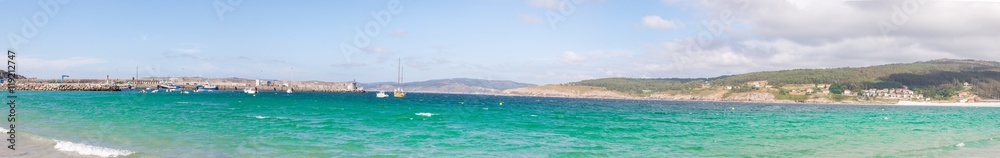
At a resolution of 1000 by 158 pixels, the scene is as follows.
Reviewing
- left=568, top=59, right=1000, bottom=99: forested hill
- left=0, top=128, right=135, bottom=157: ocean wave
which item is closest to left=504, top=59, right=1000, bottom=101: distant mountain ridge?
left=568, top=59, right=1000, bottom=99: forested hill

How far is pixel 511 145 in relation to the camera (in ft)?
65.8

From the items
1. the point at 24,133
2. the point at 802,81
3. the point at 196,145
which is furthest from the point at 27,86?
the point at 802,81

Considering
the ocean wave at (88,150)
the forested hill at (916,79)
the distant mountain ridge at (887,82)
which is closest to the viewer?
the ocean wave at (88,150)

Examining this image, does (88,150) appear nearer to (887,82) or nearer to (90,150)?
(90,150)

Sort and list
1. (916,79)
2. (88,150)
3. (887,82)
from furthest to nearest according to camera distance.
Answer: (916,79) < (887,82) < (88,150)

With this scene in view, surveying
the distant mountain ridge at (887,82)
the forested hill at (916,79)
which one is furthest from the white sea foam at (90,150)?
the forested hill at (916,79)

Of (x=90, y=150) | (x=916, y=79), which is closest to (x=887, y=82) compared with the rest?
(x=916, y=79)

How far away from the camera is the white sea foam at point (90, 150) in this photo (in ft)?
50.2

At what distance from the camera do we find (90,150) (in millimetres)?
15938

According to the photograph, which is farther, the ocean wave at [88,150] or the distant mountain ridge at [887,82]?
the distant mountain ridge at [887,82]

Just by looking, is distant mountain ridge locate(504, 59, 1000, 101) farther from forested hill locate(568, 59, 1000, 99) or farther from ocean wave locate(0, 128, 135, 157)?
ocean wave locate(0, 128, 135, 157)

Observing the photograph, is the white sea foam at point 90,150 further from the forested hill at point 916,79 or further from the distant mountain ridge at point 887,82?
the forested hill at point 916,79

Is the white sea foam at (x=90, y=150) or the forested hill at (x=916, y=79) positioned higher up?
the forested hill at (x=916, y=79)

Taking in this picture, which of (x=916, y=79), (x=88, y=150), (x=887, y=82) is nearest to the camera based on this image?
(x=88, y=150)
